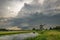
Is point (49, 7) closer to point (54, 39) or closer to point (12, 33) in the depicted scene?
point (54, 39)

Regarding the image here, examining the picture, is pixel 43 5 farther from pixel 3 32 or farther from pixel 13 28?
pixel 3 32

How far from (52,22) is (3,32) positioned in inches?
42.4

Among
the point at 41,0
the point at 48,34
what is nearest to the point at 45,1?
the point at 41,0

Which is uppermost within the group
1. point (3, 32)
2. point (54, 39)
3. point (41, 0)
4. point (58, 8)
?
point (41, 0)

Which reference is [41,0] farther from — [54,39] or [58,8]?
[54,39]

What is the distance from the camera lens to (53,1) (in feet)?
12.1

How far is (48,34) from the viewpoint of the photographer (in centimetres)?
356

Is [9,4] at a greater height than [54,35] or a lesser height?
greater

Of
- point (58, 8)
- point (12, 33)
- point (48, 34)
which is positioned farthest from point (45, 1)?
point (12, 33)

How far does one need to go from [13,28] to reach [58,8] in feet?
3.51

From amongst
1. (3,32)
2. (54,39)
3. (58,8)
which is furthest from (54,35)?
(3,32)

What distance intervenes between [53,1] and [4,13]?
111 centimetres

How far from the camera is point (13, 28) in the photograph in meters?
3.62

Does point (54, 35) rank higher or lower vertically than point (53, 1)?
lower
